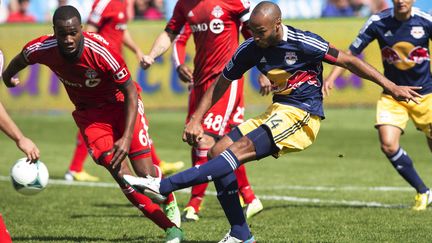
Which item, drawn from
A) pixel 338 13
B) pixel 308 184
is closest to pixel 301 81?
pixel 308 184

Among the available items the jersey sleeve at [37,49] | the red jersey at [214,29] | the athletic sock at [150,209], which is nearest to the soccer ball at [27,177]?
the athletic sock at [150,209]

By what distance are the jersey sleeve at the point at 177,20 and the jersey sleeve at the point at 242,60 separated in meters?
2.66

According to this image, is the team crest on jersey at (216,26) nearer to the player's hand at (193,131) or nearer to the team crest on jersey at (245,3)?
the team crest on jersey at (245,3)

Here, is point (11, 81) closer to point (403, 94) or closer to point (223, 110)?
point (223, 110)

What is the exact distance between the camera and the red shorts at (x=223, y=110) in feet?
35.7

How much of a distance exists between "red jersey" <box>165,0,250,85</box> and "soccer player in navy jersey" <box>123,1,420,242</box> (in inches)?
84.9

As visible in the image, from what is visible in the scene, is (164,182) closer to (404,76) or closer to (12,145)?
(404,76)

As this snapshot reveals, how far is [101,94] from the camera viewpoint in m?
9.32

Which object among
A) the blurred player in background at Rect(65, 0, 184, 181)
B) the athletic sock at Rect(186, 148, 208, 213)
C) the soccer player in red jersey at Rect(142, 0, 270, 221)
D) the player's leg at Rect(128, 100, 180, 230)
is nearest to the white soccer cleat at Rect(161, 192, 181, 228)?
the player's leg at Rect(128, 100, 180, 230)

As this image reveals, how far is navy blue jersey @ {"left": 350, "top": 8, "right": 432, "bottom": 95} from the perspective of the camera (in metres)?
11.4

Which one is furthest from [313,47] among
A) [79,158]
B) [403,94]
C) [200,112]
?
[79,158]

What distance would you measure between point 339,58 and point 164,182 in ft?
6.41

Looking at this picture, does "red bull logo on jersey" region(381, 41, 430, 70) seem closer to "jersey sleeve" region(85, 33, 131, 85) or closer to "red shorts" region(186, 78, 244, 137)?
"red shorts" region(186, 78, 244, 137)

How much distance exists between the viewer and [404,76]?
11.5 metres
